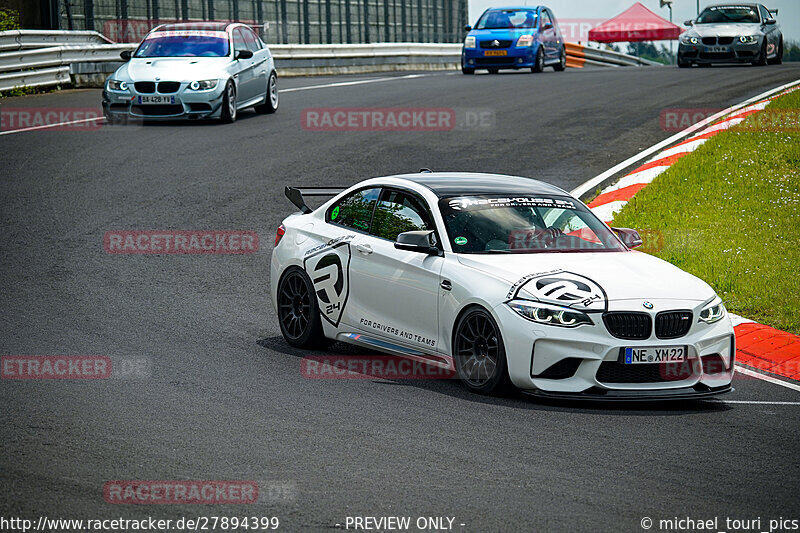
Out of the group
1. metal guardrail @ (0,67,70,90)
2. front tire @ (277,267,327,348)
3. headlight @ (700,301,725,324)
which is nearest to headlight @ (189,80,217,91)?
metal guardrail @ (0,67,70,90)

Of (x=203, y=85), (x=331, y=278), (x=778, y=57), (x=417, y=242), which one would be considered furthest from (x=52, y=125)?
(x=778, y=57)

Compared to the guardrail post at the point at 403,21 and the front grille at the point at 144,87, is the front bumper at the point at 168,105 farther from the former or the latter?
the guardrail post at the point at 403,21

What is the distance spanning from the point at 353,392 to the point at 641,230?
5895mm

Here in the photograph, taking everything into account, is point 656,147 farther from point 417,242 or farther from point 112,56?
point 112,56

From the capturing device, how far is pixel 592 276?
7676mm

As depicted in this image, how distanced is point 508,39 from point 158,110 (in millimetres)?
13794

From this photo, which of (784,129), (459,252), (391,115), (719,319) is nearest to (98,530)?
(459,252)

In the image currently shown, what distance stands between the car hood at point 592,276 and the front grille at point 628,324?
0.12m

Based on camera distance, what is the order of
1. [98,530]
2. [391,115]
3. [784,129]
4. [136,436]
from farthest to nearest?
[391,115] < [784,129] < [136,436] < [98,530]

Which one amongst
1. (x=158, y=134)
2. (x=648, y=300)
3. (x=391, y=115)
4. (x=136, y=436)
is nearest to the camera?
(x=136, y=436)

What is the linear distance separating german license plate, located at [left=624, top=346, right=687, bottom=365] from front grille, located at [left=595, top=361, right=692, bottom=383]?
0.11ft

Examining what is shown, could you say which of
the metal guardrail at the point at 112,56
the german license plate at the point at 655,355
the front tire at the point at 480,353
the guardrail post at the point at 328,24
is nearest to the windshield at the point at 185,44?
the metal guardrail at the point at 112,56

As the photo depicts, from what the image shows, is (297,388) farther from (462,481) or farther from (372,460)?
(462,481)

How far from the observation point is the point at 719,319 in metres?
7.75
